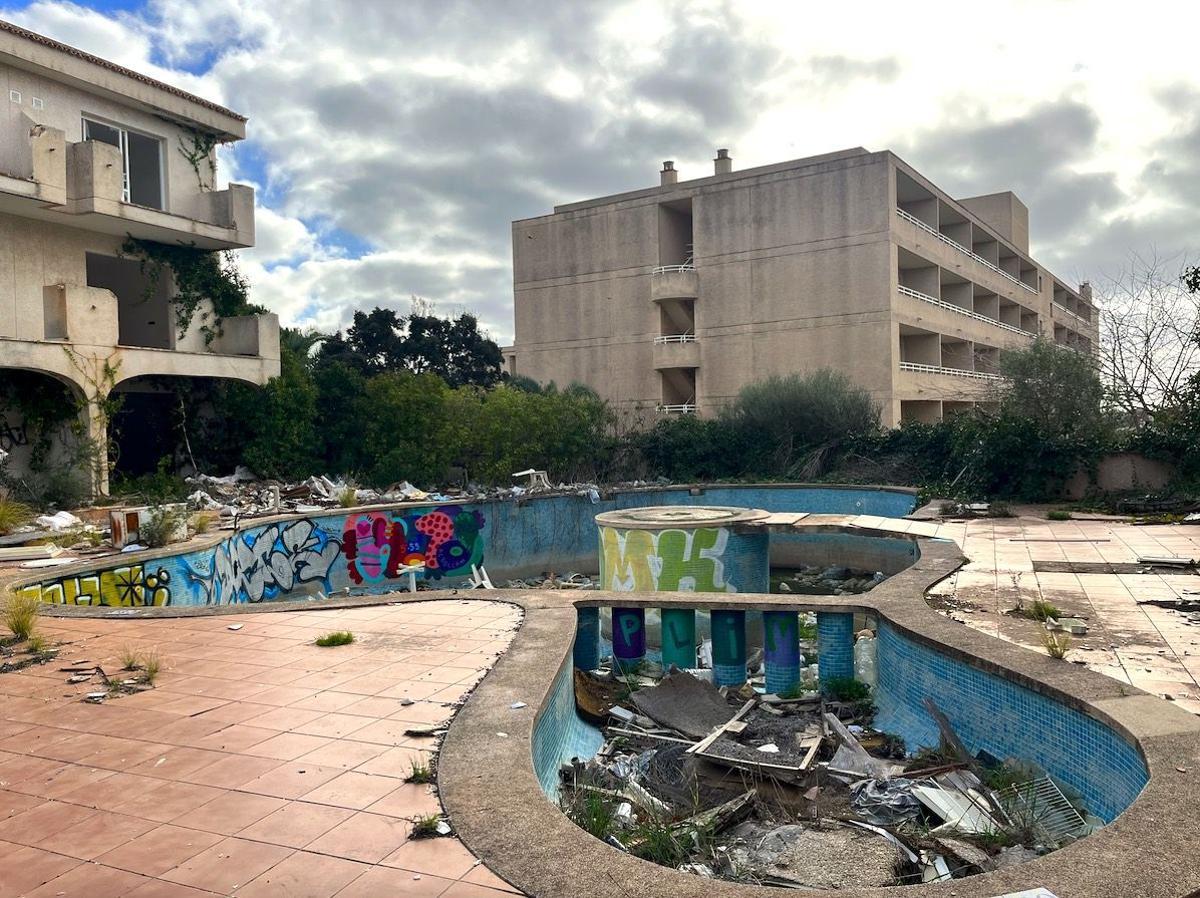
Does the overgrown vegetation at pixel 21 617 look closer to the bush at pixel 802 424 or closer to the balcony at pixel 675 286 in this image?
the bush at pixel 802 424

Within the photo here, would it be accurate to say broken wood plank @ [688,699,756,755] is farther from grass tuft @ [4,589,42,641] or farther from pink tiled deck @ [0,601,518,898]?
grass tuft @ [4,589,42,641]

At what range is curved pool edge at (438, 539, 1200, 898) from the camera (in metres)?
3.24

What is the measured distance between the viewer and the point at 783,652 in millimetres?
7879

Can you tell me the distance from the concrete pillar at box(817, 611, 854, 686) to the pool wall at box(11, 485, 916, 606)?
8.38m

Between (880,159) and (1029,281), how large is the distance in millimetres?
22105

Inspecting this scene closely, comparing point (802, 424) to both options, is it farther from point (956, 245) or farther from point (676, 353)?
Answer: point (956, 245)

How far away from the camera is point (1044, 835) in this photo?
15.3ft

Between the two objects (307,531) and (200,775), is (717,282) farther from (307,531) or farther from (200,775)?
(200,775)

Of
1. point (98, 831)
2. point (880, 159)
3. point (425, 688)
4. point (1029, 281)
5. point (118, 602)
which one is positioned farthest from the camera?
point (1029, 281)

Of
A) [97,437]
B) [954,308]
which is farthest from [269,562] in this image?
[954,308]

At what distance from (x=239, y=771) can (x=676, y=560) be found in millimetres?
9286

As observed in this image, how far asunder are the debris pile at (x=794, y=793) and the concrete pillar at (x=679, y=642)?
44 cm

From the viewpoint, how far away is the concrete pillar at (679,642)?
813 cm

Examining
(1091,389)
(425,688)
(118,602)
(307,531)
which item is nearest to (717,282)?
(1091,389)
